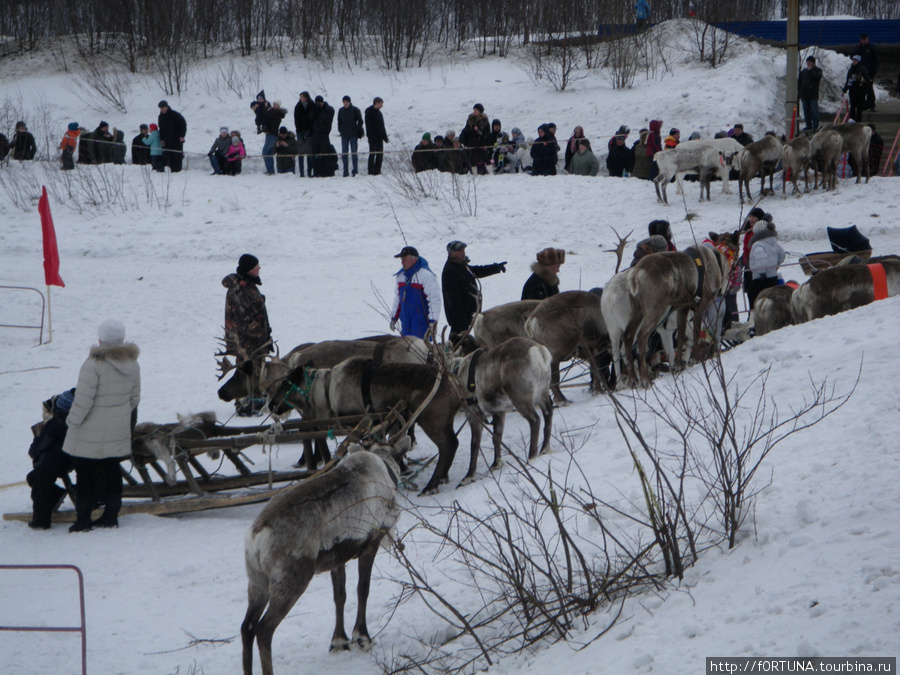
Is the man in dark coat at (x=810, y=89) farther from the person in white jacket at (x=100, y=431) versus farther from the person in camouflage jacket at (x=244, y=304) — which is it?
the person in white jacket at (x=100, y=431)

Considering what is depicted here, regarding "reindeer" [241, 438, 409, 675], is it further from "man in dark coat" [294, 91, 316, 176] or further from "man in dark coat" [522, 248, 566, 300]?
"man in dark coat" [294, 91, 316, 176]

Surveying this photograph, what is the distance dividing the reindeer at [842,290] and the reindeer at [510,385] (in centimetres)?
279

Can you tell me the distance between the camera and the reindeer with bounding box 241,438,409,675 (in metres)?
3.78

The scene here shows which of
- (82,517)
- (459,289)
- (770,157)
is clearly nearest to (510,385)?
(459,289)

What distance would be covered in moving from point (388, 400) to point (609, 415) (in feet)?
→ 5.45

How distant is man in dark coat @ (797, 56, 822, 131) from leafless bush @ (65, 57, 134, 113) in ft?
57.7

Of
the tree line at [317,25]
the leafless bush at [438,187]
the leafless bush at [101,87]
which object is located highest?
the tree line at [317,25]

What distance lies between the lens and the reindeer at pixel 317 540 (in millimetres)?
3781

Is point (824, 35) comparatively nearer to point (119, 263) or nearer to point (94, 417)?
point (119, 263)

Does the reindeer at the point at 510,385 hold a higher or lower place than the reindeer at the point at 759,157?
lower

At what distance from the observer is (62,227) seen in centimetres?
1623

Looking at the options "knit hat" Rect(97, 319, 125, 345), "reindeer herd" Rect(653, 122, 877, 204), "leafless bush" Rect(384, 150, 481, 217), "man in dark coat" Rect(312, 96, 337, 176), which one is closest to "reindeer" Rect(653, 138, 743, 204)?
"reindeer herd" Rect(653, 122, 877, 204)

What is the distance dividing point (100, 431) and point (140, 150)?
595 inches

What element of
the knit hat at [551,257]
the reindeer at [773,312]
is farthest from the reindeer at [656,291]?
the knit hat at [551,257]
